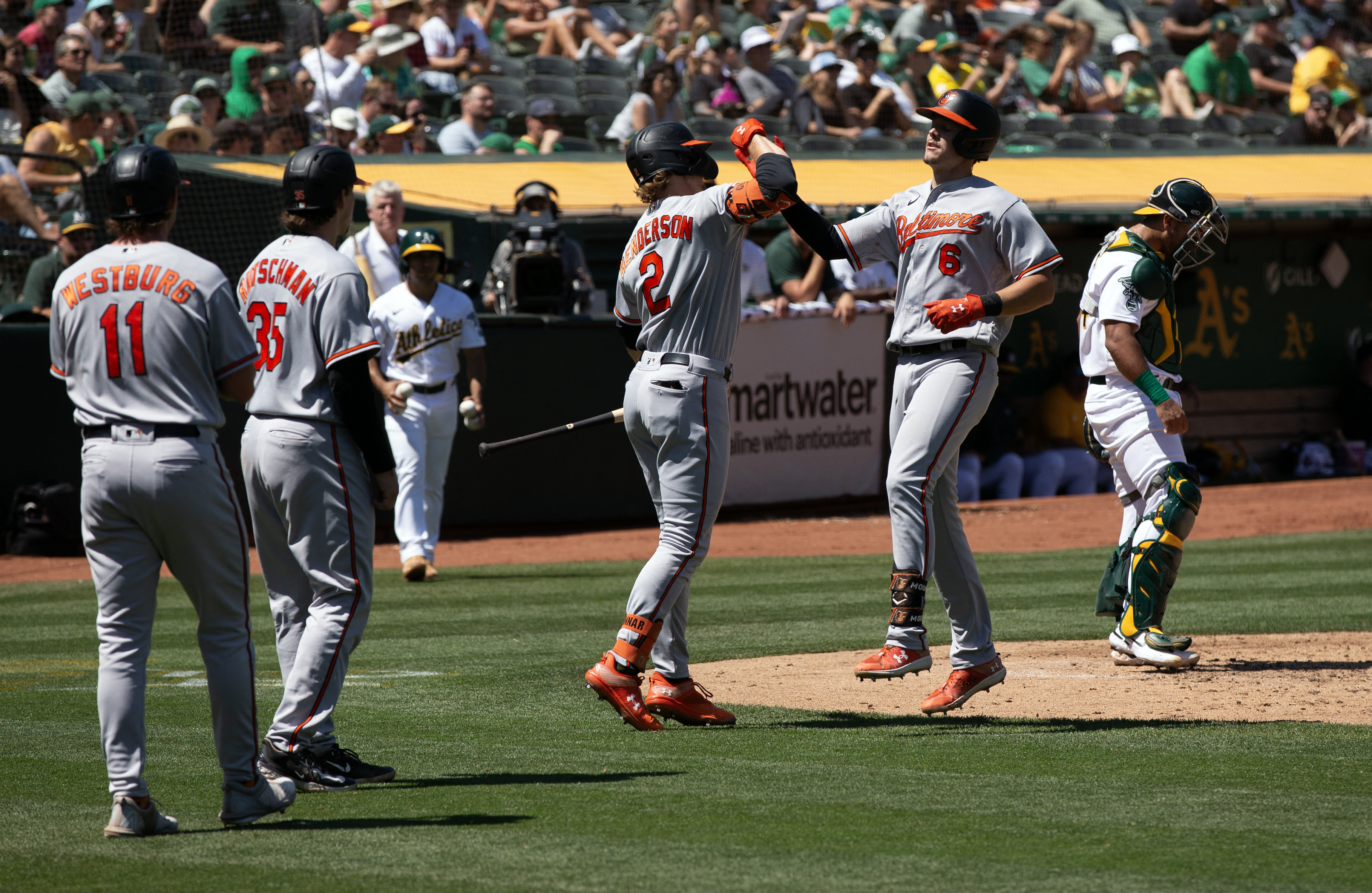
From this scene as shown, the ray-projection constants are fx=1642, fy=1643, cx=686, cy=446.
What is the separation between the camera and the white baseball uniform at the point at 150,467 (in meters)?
4.25

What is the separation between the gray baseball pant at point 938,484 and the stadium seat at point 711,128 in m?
10.7

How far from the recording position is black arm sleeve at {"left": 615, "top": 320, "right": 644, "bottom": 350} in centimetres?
624

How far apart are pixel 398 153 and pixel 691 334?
10.00 metres

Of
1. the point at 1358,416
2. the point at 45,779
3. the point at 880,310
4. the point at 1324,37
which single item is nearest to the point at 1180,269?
the point at 45,779

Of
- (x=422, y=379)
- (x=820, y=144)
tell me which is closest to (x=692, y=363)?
(x=422, y=379)

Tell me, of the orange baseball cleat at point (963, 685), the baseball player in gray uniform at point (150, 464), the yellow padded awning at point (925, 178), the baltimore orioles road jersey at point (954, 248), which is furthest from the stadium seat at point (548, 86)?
the baseball player in gray uniform at point (150, 464)

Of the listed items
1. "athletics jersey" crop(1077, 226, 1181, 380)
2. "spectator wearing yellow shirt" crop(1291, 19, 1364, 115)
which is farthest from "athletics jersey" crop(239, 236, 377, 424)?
"spectator wearing yellow shirt" crop(1291, 19, 1364, 115)

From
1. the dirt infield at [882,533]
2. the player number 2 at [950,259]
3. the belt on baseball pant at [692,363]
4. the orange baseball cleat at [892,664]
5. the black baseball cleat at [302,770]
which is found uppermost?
the player number 2 at [950,259]

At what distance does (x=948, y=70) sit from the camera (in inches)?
752

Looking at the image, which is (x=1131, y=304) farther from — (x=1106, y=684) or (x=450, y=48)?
(x=450, y=48)

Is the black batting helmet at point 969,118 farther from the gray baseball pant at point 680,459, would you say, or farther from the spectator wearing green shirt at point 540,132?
the spectator wearing green shirt at point 540,132

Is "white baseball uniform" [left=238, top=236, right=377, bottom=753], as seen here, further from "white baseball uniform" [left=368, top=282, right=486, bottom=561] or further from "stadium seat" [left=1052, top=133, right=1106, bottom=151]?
"stadium seat" [left=1052, top=133, right=1106, bottom=151]

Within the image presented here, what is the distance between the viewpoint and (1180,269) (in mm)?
7449

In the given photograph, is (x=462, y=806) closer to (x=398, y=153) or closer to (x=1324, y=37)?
(x=398, y=153)
